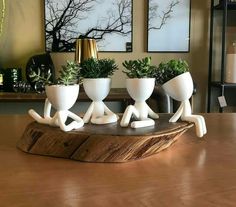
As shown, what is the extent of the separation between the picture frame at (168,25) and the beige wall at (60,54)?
0.04 m

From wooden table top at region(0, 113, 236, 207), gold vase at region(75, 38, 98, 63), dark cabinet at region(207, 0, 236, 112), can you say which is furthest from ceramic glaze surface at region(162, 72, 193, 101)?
dark cabinet at region(207, 0, 236, 112)

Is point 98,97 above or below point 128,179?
above

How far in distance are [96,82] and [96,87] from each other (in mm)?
12

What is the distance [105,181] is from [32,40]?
7.50 feet

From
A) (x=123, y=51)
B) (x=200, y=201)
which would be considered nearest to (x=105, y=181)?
(x=200, y=201)

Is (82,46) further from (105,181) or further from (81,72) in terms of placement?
(105,181)

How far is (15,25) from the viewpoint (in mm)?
2645

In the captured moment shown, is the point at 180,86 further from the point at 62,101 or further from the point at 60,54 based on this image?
the point at 60,54

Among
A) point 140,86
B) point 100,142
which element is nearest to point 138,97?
point 140,86

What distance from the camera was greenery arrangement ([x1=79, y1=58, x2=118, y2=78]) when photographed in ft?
2.53

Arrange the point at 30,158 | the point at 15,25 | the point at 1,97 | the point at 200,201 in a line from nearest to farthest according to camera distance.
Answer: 1. the point at 200,201
2. the point at 30,158
3. the point at 1,97
4. the point at 15,25

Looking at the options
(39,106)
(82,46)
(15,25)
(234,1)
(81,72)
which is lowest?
(39,106)

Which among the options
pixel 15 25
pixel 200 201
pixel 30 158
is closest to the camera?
pixel 200 201

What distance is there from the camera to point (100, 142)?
0.66 meters
